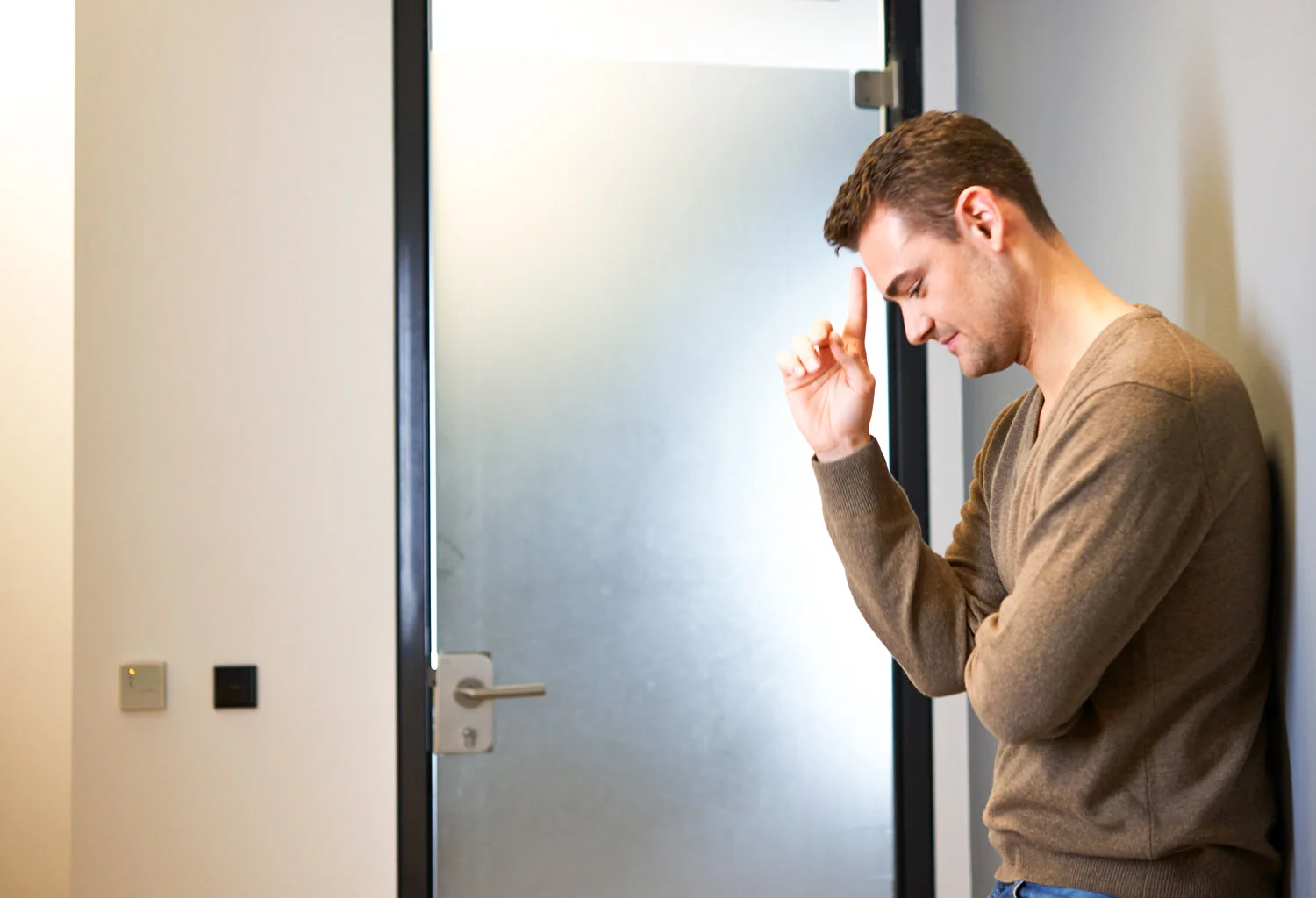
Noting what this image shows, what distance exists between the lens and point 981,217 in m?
1.14

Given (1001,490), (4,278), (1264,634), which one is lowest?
(1264,634)

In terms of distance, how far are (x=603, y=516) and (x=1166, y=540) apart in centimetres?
123

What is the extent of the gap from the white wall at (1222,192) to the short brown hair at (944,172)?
0.19m

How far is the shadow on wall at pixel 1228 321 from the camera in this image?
41.7 inches

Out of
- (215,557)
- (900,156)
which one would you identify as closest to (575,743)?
(215,557)

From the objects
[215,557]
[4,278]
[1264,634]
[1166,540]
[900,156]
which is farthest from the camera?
[4,278]

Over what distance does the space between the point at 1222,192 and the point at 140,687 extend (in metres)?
1.77

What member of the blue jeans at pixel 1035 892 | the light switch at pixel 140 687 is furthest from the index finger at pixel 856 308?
the light switch at pixel 140 687

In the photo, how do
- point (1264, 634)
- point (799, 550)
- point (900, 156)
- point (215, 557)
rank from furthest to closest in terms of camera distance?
1. point (799, 550)
2. point (215, 557)
3. point (900, 156)
4. point (1264, 634)

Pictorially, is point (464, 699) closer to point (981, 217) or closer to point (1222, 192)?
point (981, 217)

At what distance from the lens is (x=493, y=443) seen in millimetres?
2045

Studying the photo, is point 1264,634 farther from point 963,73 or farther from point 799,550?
point 963,73

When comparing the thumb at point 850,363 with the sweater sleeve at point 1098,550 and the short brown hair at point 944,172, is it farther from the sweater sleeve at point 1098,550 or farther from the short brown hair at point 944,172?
the sweater sleeve at point 1098,550

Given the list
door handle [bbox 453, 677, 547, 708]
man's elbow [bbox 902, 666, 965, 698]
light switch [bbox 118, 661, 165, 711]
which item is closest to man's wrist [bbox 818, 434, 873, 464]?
man's elbow [bbox 902, 666, 965, 698]
